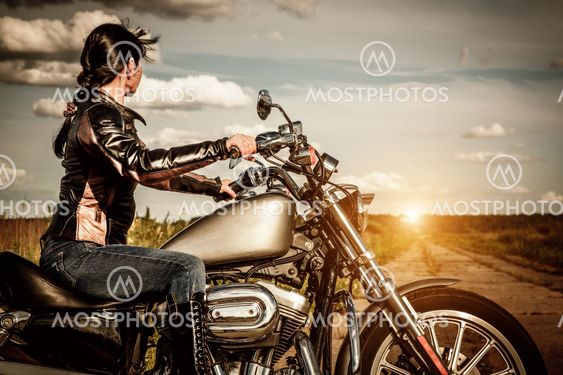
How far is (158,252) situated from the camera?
2.77 meters

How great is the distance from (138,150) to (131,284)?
0.62 m

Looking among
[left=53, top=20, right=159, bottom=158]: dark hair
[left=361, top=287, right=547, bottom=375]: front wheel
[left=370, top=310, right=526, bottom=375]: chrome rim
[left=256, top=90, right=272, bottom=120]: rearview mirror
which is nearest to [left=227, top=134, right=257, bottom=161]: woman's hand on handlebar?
[left=256, top=90, right=272, bottom=120]: rearview mirror

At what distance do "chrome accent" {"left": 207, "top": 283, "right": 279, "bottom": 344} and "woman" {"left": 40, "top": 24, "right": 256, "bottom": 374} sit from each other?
0.14 m

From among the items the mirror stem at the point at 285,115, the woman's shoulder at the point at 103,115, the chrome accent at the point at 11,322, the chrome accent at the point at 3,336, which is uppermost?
the mirror stem at the point at 285,115

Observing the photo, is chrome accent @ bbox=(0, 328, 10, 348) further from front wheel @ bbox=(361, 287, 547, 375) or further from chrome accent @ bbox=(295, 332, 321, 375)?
front wheel @ bbox=(361, 287, 547, 375)

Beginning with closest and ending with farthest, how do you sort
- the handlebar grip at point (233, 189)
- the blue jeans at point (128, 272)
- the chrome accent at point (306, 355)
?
the blue jeans at point (128, 272)
the chrome accent at point (306, 355)
the handlebar grip at point (233, 189)

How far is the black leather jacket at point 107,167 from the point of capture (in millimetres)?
2697

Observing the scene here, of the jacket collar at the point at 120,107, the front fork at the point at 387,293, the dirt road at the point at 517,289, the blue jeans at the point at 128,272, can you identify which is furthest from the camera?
the dirt road at the point at 517,289

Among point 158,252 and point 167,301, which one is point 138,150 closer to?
point 158,252

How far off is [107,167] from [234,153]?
2.29 feet

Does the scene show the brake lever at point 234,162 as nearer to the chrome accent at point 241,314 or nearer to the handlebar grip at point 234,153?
the handlebar grip at point 234,153

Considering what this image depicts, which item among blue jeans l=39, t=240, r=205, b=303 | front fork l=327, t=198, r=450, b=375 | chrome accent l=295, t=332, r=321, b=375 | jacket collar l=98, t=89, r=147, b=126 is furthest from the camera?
jacket collar l=98, t=89, r=147, b=126

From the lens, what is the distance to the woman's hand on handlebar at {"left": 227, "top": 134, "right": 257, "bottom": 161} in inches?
105

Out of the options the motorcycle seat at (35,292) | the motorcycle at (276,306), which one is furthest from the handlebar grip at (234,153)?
the motorcycle seat at (35,292)
